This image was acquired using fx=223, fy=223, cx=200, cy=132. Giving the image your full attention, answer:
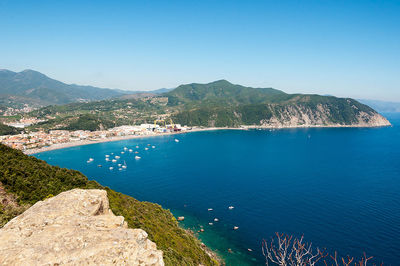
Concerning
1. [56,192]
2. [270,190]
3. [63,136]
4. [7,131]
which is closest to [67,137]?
[63,136]

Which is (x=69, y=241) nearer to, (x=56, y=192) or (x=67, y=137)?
(x=56, y=192)

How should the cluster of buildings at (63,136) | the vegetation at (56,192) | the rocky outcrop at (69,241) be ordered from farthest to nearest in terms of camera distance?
the cluster of buildings at (63,136)
the vegetation at (56,192)
the rocky outcrop at (69,241)

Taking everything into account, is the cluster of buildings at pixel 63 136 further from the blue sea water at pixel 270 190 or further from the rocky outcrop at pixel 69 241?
the rocky outcrop at pixel 69 241

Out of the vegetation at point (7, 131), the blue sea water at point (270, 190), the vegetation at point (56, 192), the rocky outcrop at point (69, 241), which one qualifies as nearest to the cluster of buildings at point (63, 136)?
the vegetation at point (7, 131)

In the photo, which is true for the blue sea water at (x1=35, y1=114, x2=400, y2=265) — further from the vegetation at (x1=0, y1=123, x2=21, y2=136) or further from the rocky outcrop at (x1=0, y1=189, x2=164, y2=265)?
the vegetation at (x1=0, y1=123, x2=21, y2=136)

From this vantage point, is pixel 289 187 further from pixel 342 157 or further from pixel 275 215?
pixel 342 157

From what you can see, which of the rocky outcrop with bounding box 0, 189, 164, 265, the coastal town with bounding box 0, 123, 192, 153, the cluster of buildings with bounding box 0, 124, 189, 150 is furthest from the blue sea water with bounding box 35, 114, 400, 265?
the rocky outcrop with bounding box 0, 189, 164, 265
